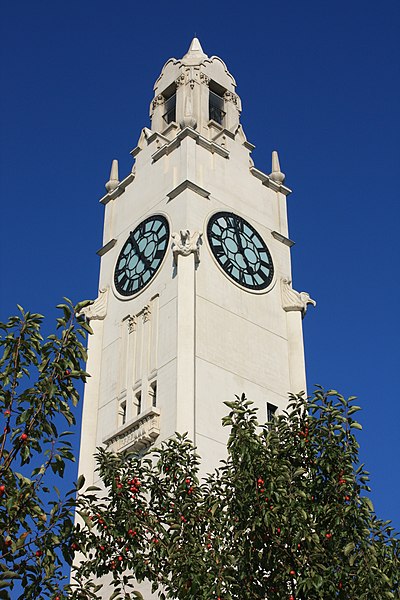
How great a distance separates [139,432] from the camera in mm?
34469

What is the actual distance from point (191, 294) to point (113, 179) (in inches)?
456

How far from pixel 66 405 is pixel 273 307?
82.5ft

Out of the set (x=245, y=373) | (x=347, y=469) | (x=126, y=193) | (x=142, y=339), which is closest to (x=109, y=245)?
(x=126, y=193)

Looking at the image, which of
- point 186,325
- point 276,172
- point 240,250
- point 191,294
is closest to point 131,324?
point 191,294

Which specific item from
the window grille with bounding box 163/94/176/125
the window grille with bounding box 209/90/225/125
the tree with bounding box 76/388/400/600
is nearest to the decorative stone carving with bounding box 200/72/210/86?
the window grille with bounding box 209/90/225/125

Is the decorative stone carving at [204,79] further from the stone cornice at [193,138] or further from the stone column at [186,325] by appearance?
the stone column at [186,325]

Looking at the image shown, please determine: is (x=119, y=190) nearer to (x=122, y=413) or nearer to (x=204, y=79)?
(x=204, y=79)

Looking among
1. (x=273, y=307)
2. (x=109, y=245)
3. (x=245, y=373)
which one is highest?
(x=109, y=245)

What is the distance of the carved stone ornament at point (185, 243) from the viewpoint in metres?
36.9

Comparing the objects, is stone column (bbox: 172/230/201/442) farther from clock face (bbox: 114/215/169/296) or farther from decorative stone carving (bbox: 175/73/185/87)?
decorative stone carving (bbox: 175/73/185/87)

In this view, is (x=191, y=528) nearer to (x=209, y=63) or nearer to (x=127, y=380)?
(x=127, y=380)

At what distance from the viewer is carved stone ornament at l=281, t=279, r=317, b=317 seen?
4022 cm

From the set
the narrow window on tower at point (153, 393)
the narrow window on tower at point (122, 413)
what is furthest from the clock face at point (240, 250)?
the narrow window on tower at point (122, 413)

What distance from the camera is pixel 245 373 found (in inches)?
1443
